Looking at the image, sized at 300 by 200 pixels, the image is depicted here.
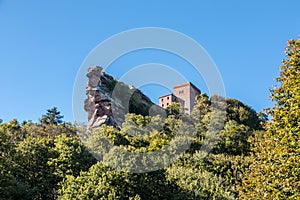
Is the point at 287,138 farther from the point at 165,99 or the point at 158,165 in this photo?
the point at 165,99

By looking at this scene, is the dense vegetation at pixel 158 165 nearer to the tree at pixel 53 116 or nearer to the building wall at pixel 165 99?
the tree at pixel 53 116

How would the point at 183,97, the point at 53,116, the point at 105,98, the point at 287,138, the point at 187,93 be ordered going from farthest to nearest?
1. the point at 183,97
2. the point at 187,93
3. the point at 53,116
4. the point at 105,98
5. the point at 287,138

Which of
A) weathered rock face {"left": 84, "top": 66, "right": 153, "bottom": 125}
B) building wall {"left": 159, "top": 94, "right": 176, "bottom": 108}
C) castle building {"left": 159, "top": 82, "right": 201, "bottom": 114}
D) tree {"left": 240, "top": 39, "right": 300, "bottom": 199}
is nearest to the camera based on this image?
tree {"left": 240, "top": 39, "right": 300, "bottom": 199}

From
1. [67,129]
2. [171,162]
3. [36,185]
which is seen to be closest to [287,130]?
[36,185]

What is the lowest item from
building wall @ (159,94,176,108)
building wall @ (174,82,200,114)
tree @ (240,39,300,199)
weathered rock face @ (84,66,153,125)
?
tree @ (240,39,300,199)

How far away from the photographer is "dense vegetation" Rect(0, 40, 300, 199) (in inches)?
634

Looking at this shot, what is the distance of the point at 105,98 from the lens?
69250 millimetres

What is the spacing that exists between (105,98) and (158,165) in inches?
1373

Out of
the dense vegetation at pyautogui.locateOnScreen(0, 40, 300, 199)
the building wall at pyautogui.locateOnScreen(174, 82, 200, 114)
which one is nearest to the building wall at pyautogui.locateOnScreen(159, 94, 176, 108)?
the building wall at pyautogui.locateOnScreen(174, 82, 200, 114)

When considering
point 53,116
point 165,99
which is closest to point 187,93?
point 165,99

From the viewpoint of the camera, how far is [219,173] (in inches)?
1820

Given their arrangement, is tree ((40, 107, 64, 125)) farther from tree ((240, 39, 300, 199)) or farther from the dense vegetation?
tree ((240, 39, 300, 199))

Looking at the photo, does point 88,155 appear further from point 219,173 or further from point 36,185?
point 219,173

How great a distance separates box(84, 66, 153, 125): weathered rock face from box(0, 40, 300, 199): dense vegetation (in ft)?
31.3
